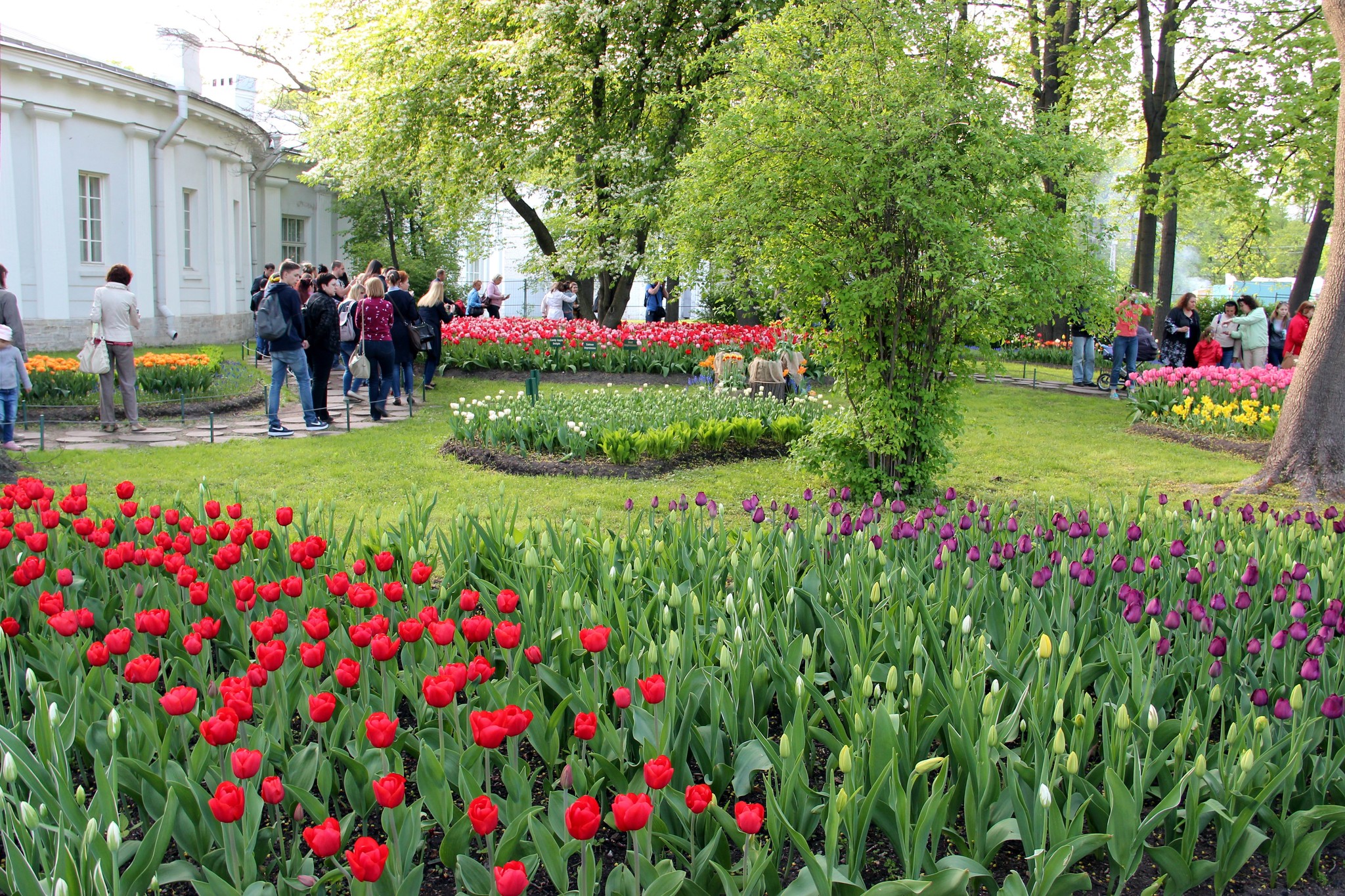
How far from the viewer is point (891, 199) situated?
703 cm

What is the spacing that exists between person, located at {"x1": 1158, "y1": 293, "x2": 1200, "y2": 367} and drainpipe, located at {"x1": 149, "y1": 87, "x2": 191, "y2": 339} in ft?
58.3

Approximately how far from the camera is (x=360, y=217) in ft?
107

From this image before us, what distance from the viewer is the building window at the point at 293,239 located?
100 ft

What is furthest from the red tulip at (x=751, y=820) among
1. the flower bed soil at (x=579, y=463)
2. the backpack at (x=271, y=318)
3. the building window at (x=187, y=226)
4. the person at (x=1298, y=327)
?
the building window at (x=187, y=226)

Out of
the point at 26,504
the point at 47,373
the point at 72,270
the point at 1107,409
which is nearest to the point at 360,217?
the point at 72,270

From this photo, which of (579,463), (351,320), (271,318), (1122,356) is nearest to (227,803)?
(579,463)

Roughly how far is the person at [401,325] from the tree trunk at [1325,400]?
9.12m

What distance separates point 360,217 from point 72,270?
15.2 m

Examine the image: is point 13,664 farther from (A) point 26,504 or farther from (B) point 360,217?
(B) point 360,217

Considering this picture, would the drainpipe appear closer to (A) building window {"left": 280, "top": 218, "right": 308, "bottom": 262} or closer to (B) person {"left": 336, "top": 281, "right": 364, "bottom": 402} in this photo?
(B) person {"left": 336, "top": 281, "right": 364, "bottom": 402}

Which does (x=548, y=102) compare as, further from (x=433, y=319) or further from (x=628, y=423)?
(x=628, y=423)

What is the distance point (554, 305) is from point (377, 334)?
858 centimetres

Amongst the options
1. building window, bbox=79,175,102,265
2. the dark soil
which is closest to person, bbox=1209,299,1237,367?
the dark soil

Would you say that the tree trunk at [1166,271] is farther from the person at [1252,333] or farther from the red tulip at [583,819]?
the red tulip at [583,819]
